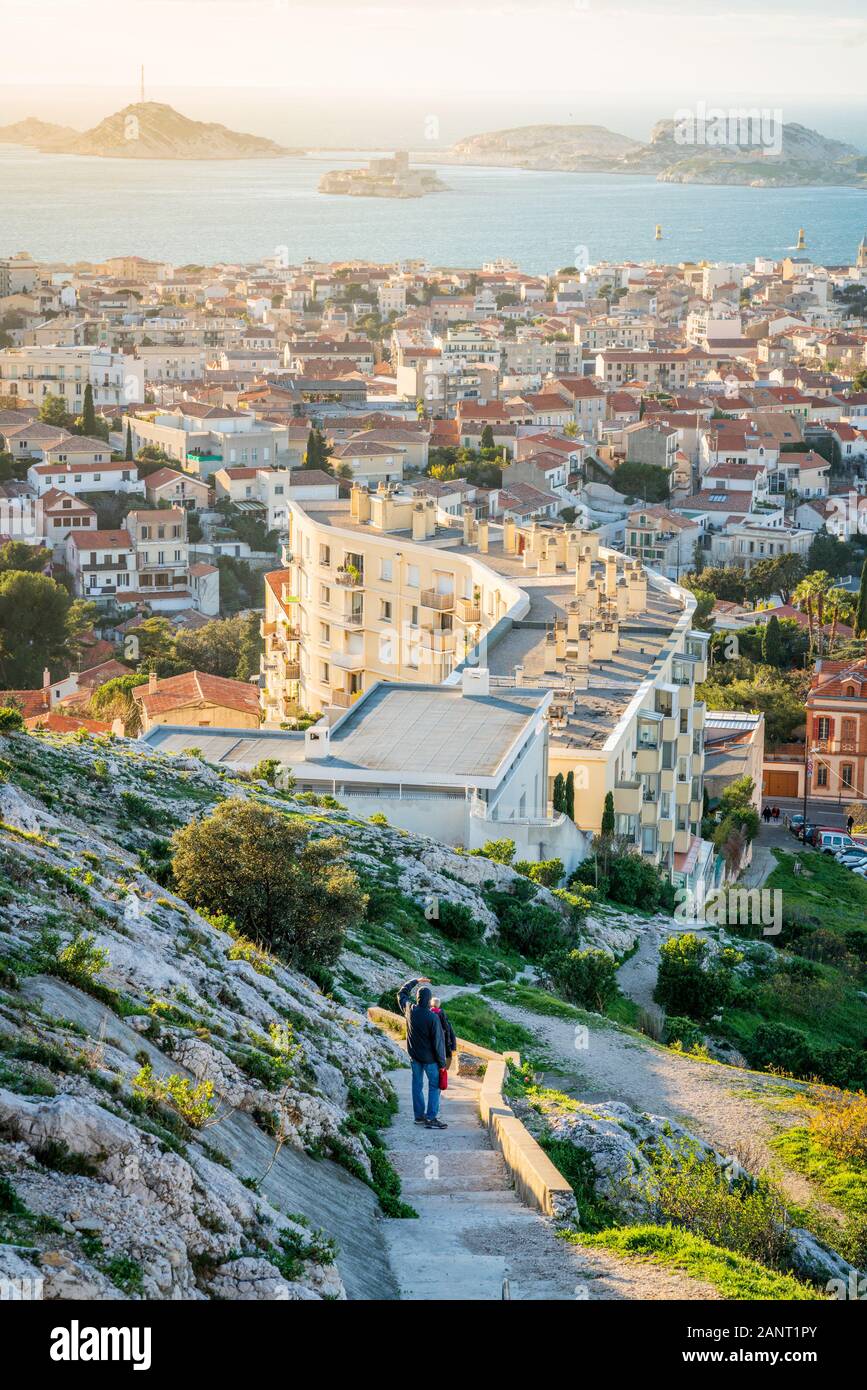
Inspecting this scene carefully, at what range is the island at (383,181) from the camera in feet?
601

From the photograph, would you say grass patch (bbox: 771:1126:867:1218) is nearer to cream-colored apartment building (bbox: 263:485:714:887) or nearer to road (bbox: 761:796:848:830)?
cream-colored apartment building (bbox: 263:485:714:887)

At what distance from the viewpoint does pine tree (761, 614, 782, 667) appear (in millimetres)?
31984

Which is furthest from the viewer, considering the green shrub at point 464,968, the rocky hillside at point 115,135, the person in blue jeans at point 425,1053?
the rocky hillside at point 115,135

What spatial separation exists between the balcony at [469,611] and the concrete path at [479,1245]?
13.0 m

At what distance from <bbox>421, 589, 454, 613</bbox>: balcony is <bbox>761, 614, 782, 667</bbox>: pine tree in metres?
13.2

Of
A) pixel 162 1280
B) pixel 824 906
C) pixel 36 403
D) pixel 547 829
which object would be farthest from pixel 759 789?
pixel 36 403

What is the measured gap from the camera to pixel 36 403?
56.8 metres

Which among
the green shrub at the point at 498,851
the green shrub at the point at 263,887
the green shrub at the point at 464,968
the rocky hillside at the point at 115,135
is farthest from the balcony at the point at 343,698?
the rocky hillside at the point at 115,135

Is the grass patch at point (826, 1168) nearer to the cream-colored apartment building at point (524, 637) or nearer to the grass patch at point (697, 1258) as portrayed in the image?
the grass patch at point (697, 1258)

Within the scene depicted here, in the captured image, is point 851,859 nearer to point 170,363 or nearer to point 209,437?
point 209,437

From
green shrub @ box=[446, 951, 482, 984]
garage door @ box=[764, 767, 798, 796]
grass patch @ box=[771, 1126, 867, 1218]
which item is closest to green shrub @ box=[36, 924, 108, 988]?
grass patch @ box=[771, 1126, 867, 1218]

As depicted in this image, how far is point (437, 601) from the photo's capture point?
1956cm

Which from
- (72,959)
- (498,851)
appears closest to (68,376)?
(498,851)

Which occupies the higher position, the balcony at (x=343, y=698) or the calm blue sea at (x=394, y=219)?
the calm blue sea at (x=394, y=219)
